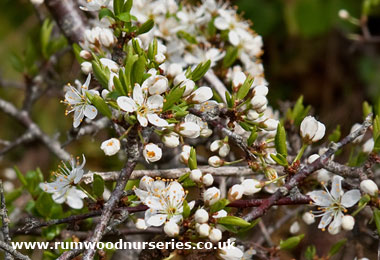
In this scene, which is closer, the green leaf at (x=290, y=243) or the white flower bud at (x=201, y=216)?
the white flower bud at (x=201, y=216)

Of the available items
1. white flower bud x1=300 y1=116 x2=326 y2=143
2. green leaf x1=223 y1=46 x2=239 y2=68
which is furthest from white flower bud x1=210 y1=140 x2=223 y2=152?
green leaf x1=223 y1=46 x2=239 y2=68

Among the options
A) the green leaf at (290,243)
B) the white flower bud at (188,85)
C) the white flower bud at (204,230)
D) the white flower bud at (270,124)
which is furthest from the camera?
the green leaf at (290,243)

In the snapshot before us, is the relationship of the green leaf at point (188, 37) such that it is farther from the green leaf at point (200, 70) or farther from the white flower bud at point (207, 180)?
the white flower bud at point (207, 180)

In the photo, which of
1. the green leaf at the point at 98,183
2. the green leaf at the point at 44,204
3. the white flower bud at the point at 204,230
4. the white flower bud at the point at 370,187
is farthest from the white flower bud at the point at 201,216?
the green leaf at the point at 44,204

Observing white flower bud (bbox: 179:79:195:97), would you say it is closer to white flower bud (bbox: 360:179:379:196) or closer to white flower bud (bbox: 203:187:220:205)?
white flower bud (bbox: 203:187:220:205)

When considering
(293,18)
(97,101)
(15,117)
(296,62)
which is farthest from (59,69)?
(97,101)

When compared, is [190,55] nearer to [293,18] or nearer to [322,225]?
[322,225]

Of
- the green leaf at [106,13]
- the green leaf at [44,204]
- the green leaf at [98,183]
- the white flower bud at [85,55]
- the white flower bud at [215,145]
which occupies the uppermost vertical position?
the green leaf at [106,13]
